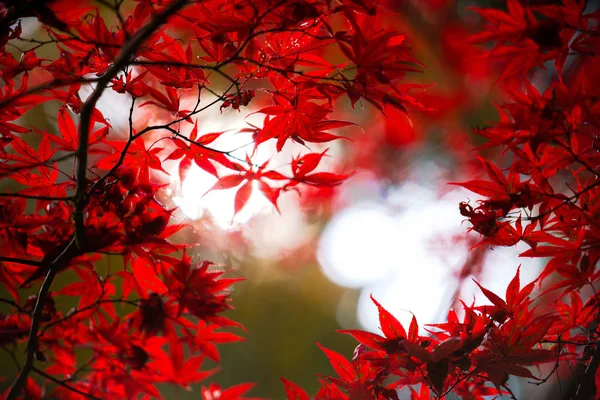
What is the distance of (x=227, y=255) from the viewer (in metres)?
1.49

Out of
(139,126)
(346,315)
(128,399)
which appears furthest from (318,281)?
(128,399)

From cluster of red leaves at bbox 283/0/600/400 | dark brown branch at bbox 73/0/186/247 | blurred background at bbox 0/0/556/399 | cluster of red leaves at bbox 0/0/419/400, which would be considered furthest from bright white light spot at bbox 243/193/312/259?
dark brown branch at bbox 73/0/186/247

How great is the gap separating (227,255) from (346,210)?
150cm

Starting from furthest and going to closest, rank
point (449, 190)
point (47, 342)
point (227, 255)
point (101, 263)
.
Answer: point (101, 263)
point (449, 190)
point (227, 255)
point (47, 342)

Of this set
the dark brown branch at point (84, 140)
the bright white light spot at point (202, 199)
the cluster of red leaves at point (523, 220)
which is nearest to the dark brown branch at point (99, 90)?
the dark brown branch at point (84, 140)

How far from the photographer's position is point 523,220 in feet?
2.43

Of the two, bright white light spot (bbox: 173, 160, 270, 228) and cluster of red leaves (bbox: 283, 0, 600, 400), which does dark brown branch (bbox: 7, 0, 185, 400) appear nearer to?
cluster of red leaves (bbox: 283, 0, 600, 400)

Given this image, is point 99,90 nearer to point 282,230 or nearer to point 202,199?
point 202,199

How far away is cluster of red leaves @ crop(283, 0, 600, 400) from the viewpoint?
0.69m

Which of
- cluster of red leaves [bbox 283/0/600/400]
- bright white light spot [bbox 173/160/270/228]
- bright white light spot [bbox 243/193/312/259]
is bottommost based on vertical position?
cluster of red leaves [bbox 283/0/600/400]

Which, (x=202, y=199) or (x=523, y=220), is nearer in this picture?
(x=523, y=220)

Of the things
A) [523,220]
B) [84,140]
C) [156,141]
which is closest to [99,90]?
[84,140]

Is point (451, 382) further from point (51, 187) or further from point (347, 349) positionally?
point (347, 349)

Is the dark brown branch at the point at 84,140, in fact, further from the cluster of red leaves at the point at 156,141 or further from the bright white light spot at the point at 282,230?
the bright white light spot at the point at 282,230
